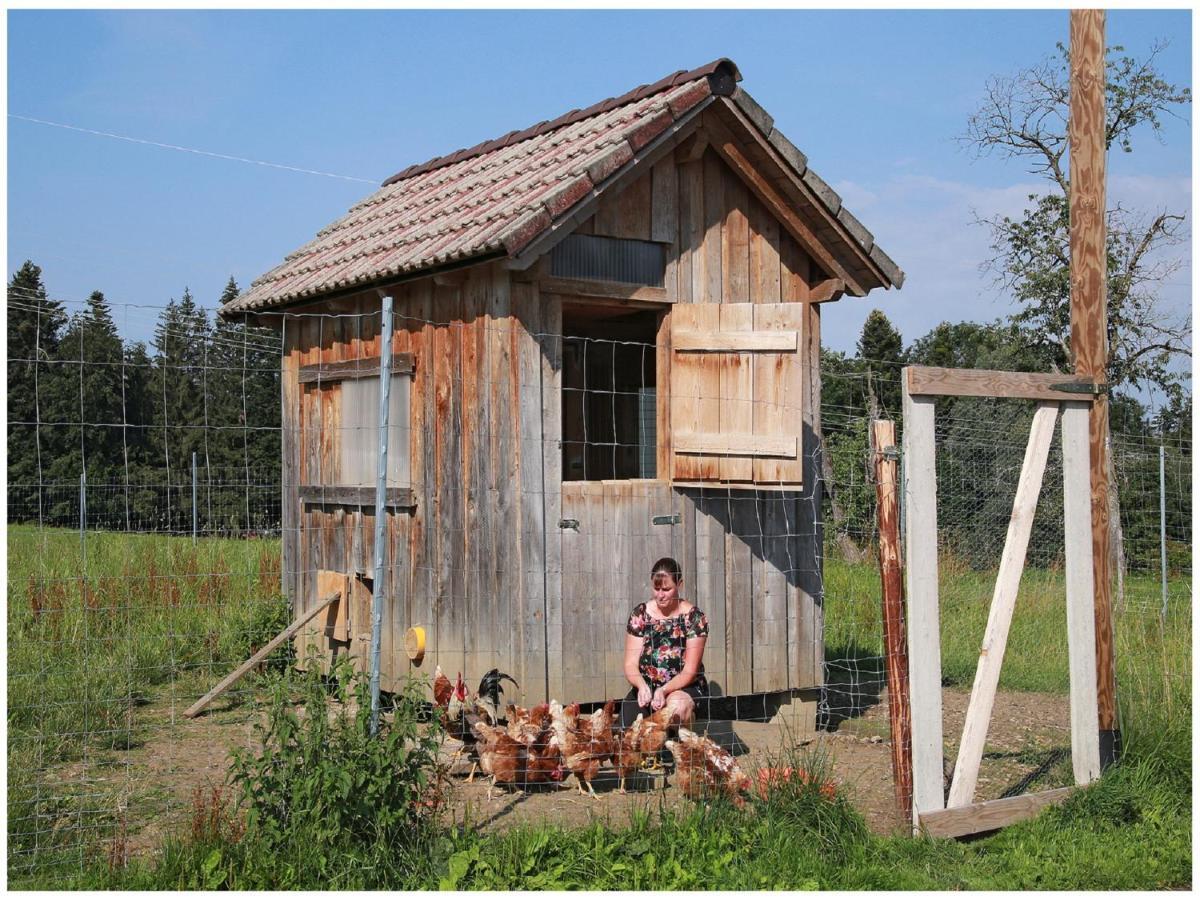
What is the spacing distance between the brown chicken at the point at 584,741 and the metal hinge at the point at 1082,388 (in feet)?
11.0

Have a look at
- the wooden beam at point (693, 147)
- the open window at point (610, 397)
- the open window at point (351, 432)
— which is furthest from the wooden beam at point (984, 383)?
the open window at point (610, 397)

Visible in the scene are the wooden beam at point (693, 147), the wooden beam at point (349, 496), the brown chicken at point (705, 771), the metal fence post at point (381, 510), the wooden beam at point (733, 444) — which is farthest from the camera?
the wooden beam at point (349, 496)

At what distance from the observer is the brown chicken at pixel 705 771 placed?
5.88 metres

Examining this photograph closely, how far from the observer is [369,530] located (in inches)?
369

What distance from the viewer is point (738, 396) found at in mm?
7953

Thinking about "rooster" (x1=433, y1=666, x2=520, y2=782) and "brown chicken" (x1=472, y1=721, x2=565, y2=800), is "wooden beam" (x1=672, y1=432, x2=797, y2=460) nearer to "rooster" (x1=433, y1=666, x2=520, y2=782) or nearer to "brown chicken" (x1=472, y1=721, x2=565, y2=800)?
"rooster" (x1=433, y1=666, x2=520, y2=782)

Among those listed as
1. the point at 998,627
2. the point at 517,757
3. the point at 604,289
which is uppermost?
the point at 604,289

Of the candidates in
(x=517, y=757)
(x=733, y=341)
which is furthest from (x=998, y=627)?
(x=517, y=757)

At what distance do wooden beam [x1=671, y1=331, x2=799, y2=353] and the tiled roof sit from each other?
1.31m

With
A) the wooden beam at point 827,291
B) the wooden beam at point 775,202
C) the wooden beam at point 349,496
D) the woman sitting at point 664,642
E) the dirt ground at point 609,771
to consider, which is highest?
the wooden beam at point 775,202

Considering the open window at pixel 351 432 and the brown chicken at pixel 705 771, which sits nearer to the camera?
the brown chicken at pixel 705 771

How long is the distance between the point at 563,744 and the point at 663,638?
1137mm

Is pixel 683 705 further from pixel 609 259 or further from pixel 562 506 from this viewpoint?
pixel 609 259

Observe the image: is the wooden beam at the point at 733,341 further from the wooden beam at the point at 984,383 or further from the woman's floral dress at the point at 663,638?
the woman's floral dress at the point at 663,638
